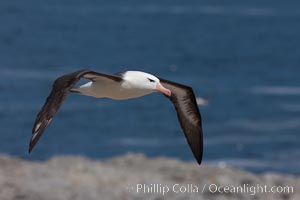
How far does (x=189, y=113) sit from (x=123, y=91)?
1.45 meters

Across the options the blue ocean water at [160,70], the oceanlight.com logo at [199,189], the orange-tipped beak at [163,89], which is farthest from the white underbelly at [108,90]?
A: the blue ocean water at [160,70]

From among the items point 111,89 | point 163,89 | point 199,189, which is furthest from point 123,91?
point 199,189

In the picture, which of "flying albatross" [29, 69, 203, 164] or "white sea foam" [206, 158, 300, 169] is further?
"white sea foam" [206, 158, 300, 169]

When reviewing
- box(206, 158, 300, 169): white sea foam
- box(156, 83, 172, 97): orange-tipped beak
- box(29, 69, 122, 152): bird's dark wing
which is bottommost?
box(29, 69, 122, 152): bird's dark wing

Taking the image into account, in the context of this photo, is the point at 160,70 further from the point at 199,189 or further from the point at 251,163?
the point at 199,189

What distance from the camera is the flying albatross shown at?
9.37 metres

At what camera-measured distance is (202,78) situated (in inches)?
1345

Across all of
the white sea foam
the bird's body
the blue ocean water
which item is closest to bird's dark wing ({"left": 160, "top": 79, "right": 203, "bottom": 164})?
the bird's body

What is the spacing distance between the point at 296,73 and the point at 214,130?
477 inches

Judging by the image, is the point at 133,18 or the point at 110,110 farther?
the point at 133,18

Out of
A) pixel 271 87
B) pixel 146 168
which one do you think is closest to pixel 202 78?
pixel 271 87

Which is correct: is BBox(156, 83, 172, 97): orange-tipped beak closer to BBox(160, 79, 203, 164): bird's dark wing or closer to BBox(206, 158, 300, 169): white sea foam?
BBox(160, 79, 203, 164): bird's dark wing

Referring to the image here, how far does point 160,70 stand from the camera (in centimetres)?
3703

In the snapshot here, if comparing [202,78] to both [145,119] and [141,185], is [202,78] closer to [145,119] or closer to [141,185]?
[145,119]
